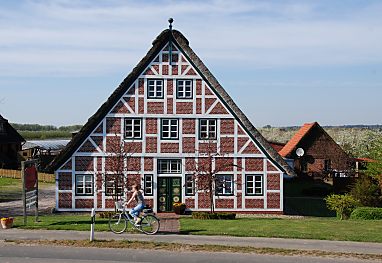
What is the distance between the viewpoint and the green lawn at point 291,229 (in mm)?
20984

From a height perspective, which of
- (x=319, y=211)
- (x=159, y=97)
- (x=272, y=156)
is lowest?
(x=319, y=211)

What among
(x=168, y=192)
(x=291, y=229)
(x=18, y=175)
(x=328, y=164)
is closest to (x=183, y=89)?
(x=168, y=192)

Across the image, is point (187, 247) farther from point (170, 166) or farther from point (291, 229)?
point (170, 166)

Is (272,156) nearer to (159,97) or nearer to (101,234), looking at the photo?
(159,97)

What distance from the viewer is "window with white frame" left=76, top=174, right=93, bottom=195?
105 feet

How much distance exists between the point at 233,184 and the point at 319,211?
23.4 feet

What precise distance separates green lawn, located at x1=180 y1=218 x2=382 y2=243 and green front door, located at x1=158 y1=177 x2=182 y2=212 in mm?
7101

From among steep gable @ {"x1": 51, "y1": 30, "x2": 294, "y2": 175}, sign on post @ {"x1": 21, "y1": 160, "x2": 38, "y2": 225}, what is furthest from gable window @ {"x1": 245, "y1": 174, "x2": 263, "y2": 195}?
sign on post @ {"x1": 21, "y1": 160, "x2": 38, "y2": 225}

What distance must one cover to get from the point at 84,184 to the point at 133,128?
4194 mm

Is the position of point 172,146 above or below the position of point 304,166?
above

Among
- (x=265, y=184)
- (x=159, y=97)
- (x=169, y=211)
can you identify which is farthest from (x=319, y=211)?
(x=159, y=97)

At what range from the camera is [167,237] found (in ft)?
67.7

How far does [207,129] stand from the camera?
106 feet

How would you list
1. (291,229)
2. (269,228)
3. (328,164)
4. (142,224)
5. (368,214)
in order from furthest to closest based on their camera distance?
1. (328,164)
2. (368,214)
3. (269,228)
4. (291,229)
5. (142,224)
